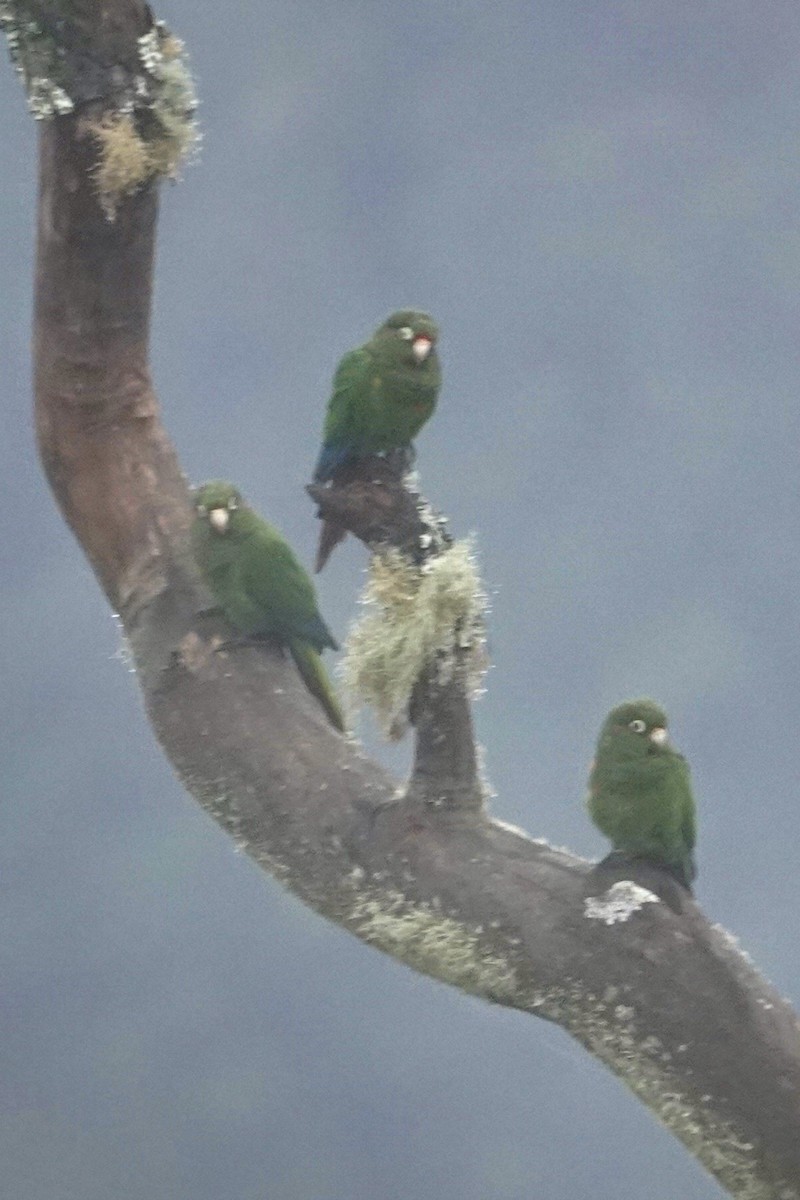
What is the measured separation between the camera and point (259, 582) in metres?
3.97

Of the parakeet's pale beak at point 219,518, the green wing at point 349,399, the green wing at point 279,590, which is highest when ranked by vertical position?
the green wing at point 349,399

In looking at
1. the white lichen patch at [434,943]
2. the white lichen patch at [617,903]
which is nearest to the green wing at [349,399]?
the white lichen patch at [434,943]

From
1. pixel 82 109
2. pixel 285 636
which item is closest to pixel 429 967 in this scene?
pixel 285 636

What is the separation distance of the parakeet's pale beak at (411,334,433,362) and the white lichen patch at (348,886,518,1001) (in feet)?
4.26

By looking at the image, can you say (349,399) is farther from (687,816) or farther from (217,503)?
(687,816)

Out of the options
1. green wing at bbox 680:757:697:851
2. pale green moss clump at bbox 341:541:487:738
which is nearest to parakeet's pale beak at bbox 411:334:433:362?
pale green moss clump at bbox 341:541:487:738

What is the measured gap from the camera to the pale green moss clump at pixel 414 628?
3.67 metres

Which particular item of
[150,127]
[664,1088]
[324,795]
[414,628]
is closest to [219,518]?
[414,628]

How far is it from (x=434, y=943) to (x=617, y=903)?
1.34ft

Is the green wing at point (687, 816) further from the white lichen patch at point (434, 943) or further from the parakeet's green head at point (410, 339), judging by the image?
the parakeet's green head at point (410, 339)

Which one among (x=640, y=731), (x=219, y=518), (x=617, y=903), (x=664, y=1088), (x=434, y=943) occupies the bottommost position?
(x=664, y=1088)

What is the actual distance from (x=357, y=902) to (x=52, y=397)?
5.21 feet

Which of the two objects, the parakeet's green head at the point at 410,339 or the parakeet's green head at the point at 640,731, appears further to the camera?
the parakeet's green head at the point at 410,339

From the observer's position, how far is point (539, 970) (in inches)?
137
